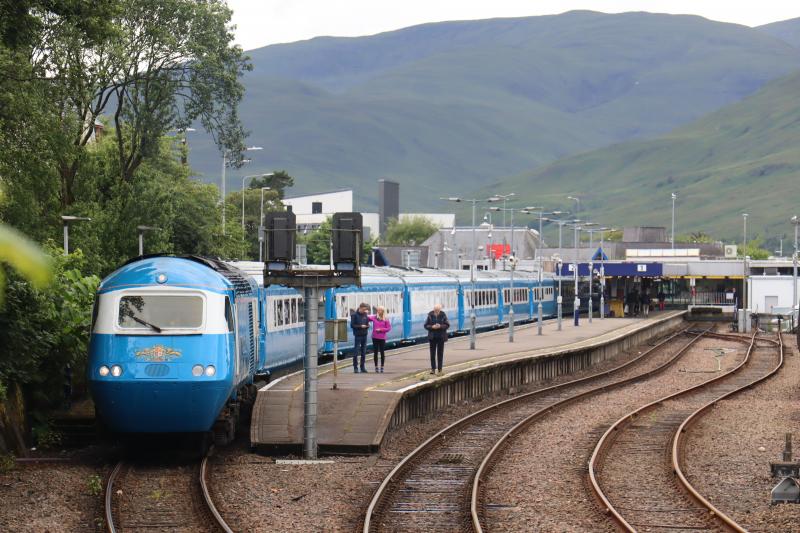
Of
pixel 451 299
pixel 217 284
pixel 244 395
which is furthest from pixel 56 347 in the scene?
pixel 451 299

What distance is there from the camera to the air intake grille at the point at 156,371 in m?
18.3

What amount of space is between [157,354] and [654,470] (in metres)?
8.02

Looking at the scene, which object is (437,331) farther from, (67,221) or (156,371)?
(67,221)

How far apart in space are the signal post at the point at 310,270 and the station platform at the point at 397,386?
0.95m

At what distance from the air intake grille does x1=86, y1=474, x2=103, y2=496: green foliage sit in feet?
5.28

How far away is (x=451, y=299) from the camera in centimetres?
5522

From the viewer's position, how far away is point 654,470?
20344 millimetres

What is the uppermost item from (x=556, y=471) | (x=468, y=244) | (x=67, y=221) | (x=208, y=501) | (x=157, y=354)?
(x=468, y=244)

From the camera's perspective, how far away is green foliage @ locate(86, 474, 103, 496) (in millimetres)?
17031

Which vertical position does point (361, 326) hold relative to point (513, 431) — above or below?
above

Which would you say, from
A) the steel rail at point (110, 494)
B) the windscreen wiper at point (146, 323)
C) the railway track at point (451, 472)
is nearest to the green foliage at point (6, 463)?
the steel rail at point (110, 494)

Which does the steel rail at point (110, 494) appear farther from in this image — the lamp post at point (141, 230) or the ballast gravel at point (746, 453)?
the lamp post at point (141, 230)

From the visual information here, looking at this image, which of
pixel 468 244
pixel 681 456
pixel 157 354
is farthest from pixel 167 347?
pixel 468 244

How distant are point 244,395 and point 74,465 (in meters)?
5.46
